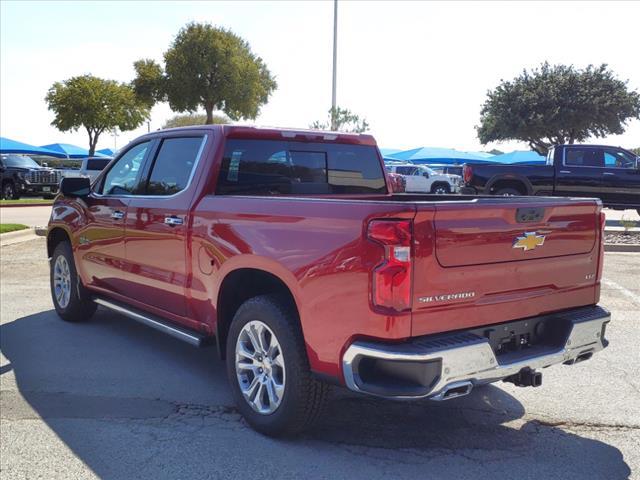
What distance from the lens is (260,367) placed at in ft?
12.7

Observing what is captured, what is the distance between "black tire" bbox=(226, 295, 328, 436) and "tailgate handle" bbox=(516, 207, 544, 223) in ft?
4.44

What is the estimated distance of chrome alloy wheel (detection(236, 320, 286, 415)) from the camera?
12.3 ft

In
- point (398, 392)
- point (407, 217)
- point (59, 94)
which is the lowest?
point (398, 392)

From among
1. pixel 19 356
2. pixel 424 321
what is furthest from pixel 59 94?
pixel 424 321

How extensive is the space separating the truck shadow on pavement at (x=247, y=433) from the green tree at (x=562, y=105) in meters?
44.7

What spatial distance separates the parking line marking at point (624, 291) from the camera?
25.7 feet

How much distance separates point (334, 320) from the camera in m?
3.29

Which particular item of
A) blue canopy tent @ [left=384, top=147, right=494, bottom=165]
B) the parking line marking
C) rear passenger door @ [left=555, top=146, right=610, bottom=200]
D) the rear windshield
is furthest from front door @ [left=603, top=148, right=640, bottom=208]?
blue canopy tent @ [left=384, top=147, right=494, bottom=165]

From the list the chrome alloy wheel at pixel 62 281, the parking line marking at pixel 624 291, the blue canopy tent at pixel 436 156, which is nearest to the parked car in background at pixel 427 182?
the blue canopy tent at pixel 436 156

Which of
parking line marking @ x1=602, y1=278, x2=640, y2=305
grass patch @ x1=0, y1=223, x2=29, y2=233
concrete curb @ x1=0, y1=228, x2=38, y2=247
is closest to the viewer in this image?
parking line marking @ x1=602, y1=278, x2=640, y2=305

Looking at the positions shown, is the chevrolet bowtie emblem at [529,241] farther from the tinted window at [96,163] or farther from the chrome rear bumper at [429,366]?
the tinted window at [96,163]

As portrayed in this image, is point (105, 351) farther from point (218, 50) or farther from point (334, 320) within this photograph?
point (218, 50)

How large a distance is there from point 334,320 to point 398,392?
484 mm

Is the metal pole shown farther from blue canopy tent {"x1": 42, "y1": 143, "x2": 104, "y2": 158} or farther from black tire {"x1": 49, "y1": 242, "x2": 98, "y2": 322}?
blue canopy tent {"x1": 42, "y1": 143, "x2": 104, "y2": 158}
